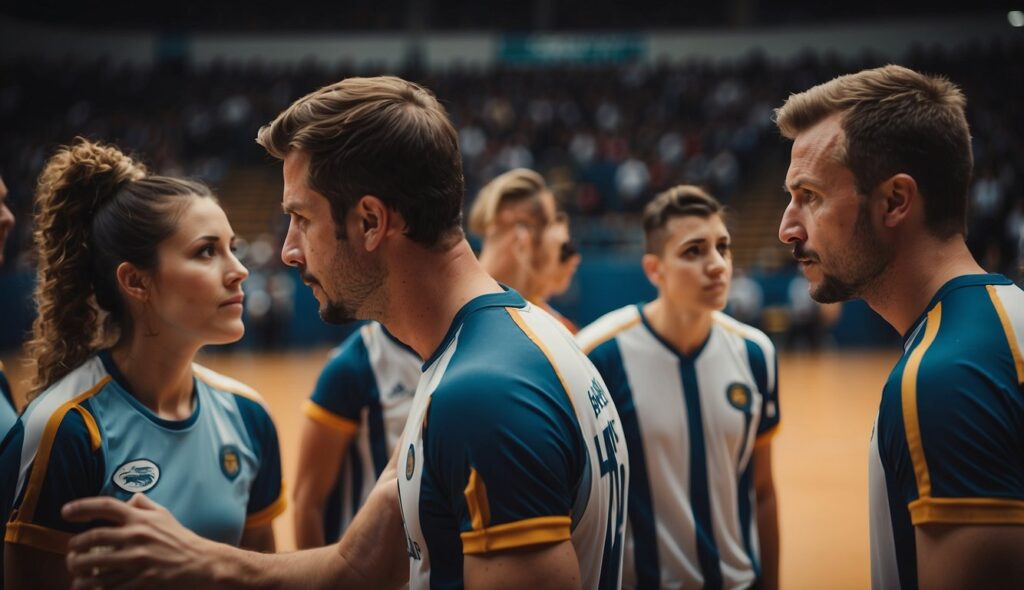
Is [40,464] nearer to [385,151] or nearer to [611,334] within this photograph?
[385,151]

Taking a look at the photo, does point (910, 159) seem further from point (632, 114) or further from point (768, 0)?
point (768, 0)

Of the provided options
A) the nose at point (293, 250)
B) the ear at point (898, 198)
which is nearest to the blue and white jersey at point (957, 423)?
the ear at point (898, 198)

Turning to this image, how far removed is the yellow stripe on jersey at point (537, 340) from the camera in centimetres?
157

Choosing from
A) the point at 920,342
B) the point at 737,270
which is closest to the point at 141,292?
the point at 920,342

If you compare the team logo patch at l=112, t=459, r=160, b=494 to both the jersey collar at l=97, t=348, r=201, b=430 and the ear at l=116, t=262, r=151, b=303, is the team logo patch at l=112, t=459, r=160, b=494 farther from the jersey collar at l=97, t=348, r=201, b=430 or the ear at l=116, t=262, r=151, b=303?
the ear at l=116, t=262, r=151, b=303

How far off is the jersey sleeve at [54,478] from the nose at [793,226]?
179cm

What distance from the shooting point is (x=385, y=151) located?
1.67 meters

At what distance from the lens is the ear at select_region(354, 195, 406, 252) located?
1.69m

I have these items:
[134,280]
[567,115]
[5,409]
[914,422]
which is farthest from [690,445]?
[567,115]

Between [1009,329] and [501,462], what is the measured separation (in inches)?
39.3

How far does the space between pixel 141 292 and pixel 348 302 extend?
0.85 metres

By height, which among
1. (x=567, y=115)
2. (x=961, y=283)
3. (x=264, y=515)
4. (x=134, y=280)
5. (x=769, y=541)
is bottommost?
(x=769, y=541)

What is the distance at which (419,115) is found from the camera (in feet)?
5.57

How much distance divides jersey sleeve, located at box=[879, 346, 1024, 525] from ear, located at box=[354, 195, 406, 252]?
1036 mm
